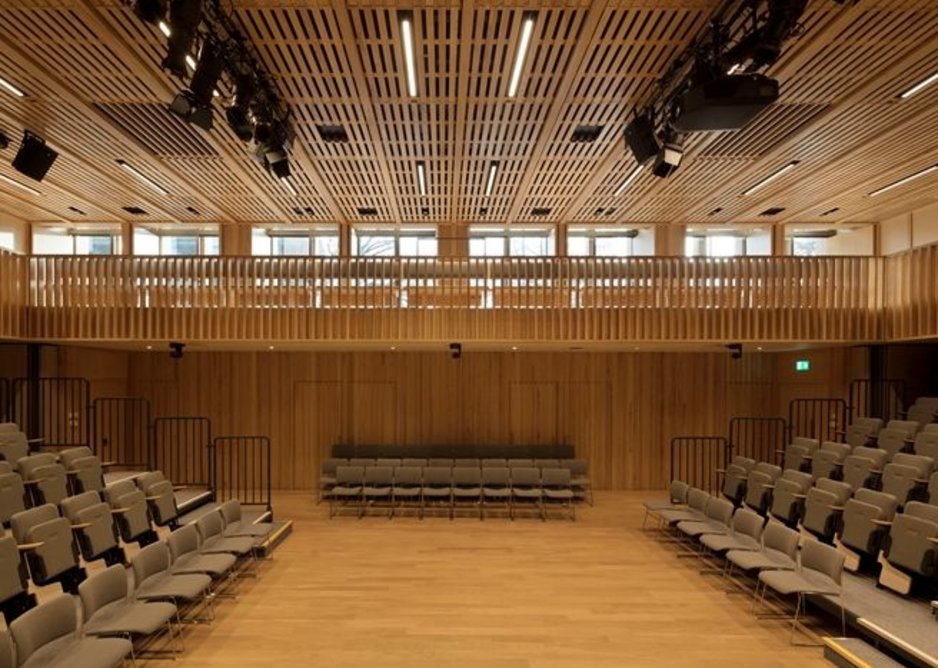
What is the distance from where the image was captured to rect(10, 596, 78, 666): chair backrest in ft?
12.2

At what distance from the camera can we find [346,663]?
4930mm

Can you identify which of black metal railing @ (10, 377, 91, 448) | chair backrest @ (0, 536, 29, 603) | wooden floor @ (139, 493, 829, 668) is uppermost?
black metal railing @ (10, 377, 91, 448)

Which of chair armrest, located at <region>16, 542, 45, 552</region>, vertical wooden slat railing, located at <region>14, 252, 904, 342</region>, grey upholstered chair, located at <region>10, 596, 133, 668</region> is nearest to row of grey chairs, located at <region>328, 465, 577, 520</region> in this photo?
vertical wooden slat railing, located at <region>14, 252, 904, 342</region>

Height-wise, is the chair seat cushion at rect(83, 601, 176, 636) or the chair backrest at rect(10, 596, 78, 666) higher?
the chair backrest at rect(10, 596, 78, 666)

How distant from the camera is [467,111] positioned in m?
6.52

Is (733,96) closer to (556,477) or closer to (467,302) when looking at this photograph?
(467,302)

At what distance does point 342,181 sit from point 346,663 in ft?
21.5

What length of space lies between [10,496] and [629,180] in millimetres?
8665

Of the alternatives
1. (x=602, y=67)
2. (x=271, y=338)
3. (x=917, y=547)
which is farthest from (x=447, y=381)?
(x=917, y=547)

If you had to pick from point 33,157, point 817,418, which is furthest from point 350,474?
point 817,418

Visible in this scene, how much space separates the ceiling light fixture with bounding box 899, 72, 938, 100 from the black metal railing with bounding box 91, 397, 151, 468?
12.6 meters

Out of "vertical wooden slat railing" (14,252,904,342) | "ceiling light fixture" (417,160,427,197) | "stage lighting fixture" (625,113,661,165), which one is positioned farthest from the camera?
"vertical wooden slat railing" (14,252,904,342)

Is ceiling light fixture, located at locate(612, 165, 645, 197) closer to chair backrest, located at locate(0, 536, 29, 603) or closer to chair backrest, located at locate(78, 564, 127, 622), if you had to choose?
chair backrest, located at locate(78, 564, 127, 622)

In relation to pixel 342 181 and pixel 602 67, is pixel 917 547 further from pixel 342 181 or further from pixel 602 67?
pixel 342 181
